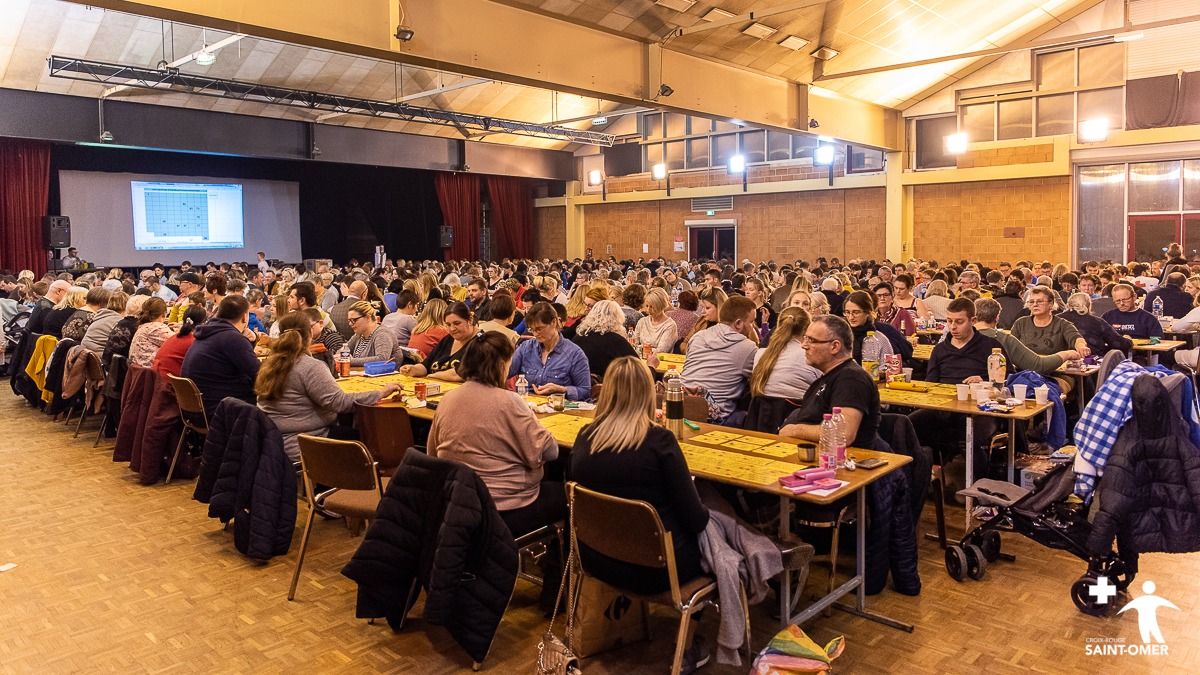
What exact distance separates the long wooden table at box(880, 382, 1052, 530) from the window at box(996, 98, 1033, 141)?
508 inches

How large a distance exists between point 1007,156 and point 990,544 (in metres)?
13.6

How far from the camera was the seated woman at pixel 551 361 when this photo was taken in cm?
517

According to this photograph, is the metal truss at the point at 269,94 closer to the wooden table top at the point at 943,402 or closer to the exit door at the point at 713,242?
the exit door at the point at 713,242

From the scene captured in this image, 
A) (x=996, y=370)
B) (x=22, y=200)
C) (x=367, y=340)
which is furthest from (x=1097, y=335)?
(x=22, y=200)

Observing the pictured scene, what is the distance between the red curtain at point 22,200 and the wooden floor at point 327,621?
12037 millimetres

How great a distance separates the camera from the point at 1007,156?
52.3 feet

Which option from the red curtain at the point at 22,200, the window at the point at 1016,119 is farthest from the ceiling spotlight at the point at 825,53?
the red curtain at the point at 22,200

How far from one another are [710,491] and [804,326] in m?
1.45

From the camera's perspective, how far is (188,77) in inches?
490

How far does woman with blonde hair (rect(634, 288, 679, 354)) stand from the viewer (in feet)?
22.8

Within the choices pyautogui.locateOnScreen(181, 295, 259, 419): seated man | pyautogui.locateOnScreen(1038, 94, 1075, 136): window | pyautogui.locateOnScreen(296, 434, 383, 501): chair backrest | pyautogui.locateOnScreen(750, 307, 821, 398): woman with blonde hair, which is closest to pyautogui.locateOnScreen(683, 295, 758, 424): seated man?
pyautogui.locateOnScreen(750, 307, 821, 398): woman with blonde hair

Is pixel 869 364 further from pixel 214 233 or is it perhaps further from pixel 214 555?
pixel 214 233

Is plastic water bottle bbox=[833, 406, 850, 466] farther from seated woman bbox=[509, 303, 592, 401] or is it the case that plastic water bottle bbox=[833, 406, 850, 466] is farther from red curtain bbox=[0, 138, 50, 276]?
red curtain bbox=[0, 138, 50, 276]

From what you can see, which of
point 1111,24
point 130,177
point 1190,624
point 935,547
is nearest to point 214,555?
point 935,547
